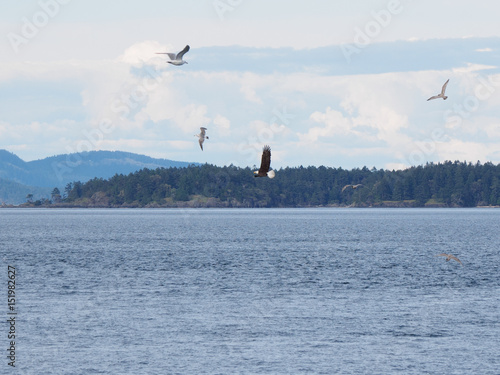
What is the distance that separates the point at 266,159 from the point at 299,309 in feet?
107

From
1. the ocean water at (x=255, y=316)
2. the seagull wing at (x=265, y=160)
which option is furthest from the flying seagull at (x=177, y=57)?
the ocean water at (x=255, y=316)

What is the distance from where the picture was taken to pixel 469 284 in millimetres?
80875

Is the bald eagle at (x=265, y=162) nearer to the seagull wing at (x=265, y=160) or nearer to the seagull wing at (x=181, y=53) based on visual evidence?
the seagull wing at (x=265, y=160)

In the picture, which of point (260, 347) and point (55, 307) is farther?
point (55, 307)

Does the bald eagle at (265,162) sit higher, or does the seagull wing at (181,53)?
the seagull wing at (181,53)

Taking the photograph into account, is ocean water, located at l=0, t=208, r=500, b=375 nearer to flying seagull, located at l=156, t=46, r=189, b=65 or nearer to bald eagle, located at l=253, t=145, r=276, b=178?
bald eagle, located at l=253, t=145, r=276, b=178

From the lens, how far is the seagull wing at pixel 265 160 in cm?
3306

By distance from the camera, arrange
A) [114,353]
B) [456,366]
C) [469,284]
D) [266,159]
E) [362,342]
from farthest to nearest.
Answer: [469,284]
[362,342]
[114,353]
[456,366]
[266,159]

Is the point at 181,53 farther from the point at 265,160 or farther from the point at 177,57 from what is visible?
the point at 265,160

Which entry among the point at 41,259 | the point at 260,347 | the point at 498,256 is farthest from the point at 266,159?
the point at 498,256

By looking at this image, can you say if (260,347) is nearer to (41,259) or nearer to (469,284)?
(469,284)

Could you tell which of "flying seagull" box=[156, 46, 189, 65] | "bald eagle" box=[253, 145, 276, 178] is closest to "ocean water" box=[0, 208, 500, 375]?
"bald eagle" box=[253, 145, 276, 178]

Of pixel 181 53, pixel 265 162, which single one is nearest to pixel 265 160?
pixel 265 162

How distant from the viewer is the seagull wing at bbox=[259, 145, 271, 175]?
33.1m
